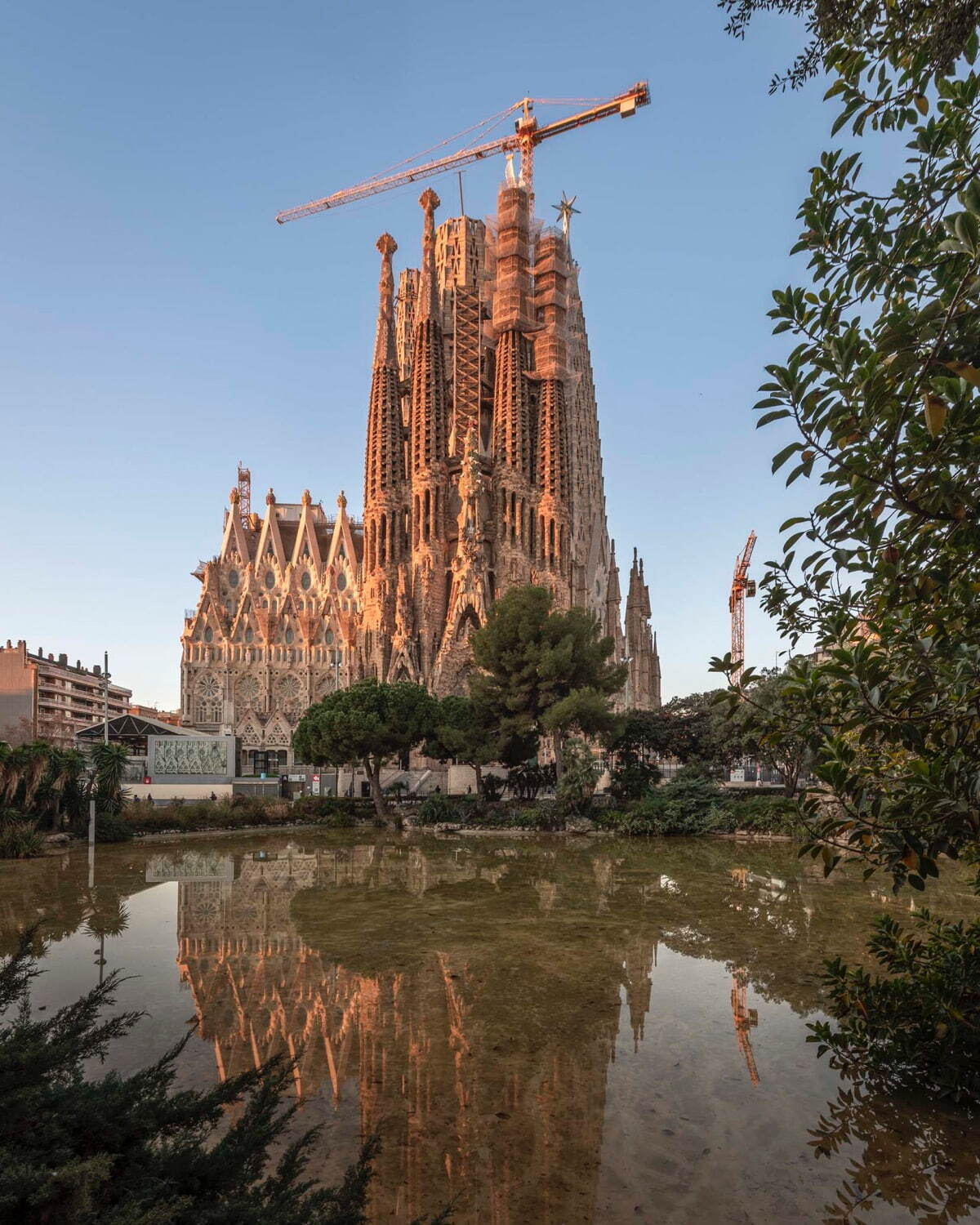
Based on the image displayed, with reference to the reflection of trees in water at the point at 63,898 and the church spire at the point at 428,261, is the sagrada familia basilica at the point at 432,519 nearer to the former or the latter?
the church spire at the point at 428,261

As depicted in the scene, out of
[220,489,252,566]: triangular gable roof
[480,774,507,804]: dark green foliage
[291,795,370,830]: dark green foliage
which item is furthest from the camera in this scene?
A: [220,489,252,566]: triangular gable roof

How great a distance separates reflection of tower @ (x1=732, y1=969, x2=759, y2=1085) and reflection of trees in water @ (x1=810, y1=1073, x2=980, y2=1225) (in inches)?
30.9

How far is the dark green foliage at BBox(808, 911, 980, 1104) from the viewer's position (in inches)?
222

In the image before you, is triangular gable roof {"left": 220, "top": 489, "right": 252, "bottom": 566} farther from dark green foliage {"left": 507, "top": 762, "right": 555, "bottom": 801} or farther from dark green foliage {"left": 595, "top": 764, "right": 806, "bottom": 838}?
dark green foliage {"left": 595, "top": 764, "right": 806, "bottom": 838}

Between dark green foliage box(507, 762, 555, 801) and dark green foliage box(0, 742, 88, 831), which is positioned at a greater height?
dark green foliage box(0, 742, 88, 831)

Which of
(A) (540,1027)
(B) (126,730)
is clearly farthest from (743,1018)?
(B) (126,730)

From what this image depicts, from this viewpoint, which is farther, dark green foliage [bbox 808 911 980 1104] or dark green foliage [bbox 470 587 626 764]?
dark green foliage [bbox 470 587 626 764]

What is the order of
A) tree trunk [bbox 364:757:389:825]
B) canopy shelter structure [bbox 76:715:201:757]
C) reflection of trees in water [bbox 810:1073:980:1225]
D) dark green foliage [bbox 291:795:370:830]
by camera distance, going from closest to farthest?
reflection of trees in water [bbox 810:1073:980:1225] → dark green foliage [bbox 291:795:370:830] → tree trunk [bbox 364:757:389:825] → canopy shelter structure [bbox 76:715:201:757]

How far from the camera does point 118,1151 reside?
8.55 feet

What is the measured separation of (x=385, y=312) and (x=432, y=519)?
16.9 m

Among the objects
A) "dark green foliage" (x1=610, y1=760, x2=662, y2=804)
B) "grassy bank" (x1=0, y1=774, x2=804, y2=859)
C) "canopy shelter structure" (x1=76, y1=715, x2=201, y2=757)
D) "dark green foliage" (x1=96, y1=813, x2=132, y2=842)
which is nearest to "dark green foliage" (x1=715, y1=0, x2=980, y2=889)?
"grassy bank" (x1=0, y1=774, x2=804, y2=859)

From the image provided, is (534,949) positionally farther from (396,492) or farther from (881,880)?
(396,492)

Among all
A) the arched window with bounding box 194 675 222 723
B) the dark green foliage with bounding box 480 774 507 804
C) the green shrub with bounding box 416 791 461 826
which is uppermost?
the arched window with bounding box 194 675 222 723

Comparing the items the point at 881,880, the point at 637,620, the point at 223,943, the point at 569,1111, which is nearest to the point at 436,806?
the point at 881,880
